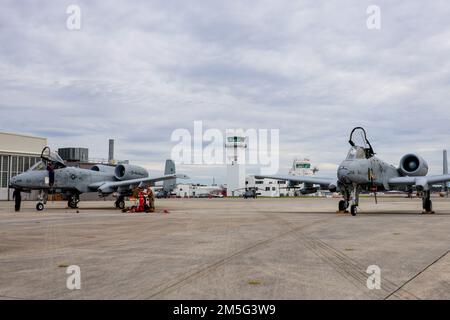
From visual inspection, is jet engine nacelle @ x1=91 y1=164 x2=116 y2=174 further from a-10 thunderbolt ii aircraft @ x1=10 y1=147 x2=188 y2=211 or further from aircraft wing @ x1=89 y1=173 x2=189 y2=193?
aircraft wing @ x1=89 y1=173 x2=189 y2=193

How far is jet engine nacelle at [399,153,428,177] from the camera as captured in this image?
2522 cm

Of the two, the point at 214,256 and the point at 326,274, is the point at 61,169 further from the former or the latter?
the point at 326,274

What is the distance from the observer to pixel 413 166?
2559cm

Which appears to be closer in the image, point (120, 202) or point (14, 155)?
point (120, 202)

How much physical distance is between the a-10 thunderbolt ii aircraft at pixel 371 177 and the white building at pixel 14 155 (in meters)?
56.0

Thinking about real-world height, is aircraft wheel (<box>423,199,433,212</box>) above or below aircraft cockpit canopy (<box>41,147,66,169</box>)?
below

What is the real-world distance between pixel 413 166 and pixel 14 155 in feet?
206

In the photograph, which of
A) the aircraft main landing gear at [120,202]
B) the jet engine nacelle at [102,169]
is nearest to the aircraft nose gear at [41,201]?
the aircraft main landing gear at [120,202]

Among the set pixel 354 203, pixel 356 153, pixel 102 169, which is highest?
pixel 356 153

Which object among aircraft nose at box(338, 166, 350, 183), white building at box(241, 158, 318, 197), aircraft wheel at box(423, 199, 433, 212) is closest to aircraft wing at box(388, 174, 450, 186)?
aircraft wheel at box(423, 199, 433, 212)

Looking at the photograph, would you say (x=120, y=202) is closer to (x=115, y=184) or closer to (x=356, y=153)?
(x=115, y=184)

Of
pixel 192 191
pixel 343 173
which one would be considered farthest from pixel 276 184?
pixel 343 173

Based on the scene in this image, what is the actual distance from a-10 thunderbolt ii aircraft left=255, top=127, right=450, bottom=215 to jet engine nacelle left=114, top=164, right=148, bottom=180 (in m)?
14.0
